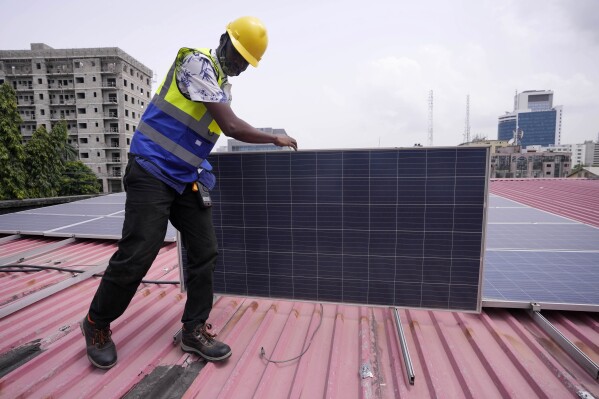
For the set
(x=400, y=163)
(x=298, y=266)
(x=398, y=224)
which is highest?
(x=400, y=163)

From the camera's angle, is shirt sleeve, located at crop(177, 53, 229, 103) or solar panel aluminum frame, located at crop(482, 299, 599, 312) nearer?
shirt sleeve, located at crop(177, 53, 229, 103)

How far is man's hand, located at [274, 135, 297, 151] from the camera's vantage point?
83.3 inches

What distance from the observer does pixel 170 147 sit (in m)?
1.88

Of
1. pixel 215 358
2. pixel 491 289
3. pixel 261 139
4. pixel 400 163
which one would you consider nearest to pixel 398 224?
pixel 400 163

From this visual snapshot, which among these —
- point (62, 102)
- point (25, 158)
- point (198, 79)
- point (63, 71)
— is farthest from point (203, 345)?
point (63, 71)

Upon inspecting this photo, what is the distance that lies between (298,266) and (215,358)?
3.17 feet

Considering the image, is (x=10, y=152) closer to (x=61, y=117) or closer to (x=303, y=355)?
(x=61, y=117)

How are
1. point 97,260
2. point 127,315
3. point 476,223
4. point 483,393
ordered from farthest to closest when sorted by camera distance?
point 97,260 < point 127,315 < point 476,223 < point 483,393

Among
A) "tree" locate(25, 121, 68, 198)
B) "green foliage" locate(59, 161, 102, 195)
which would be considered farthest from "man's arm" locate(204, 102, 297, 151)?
"green foliage" locate(59, 161, 102, 195)

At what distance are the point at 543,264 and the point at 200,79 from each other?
12.1 ft

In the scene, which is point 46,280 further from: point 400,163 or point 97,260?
point 400,163

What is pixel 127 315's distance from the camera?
256cm

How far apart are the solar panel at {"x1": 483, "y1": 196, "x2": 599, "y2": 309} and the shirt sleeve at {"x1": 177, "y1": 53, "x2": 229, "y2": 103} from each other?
2529 mm

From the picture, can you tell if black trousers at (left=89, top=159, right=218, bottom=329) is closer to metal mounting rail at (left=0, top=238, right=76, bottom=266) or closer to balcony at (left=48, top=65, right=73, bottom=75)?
metal mounting rail at (left=0, top=238, right=76, bottom=266)
